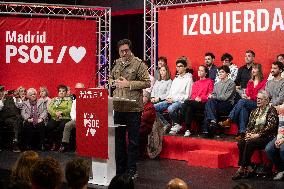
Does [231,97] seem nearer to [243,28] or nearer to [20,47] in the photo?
[243,28]

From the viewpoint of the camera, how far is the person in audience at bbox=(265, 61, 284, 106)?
748 centimetres

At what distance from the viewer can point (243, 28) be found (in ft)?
30.3

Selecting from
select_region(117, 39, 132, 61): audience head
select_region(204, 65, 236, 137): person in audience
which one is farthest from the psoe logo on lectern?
select_region(204, 65, 236, 137): person in audience

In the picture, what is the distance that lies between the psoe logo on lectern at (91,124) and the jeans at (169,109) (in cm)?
292

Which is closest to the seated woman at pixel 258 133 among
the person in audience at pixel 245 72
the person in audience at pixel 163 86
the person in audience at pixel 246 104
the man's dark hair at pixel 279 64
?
the person in audience at pixel 246 104

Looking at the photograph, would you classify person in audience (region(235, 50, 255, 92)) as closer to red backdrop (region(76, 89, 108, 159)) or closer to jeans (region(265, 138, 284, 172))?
jeans (region(265, 138, 284, 172))

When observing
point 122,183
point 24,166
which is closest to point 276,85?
point 24,166

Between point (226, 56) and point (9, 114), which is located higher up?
point (226, 56)

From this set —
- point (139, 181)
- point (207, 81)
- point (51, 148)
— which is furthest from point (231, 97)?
point (51, 148)

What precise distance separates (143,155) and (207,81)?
5.22 feet

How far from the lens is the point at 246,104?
766cm

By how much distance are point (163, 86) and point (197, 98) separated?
0.96 metres

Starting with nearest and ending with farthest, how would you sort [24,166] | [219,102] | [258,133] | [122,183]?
[122,183] < [24,166] < [258,133] < [219,102]

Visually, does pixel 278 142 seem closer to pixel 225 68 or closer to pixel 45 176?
pixel 225 68
